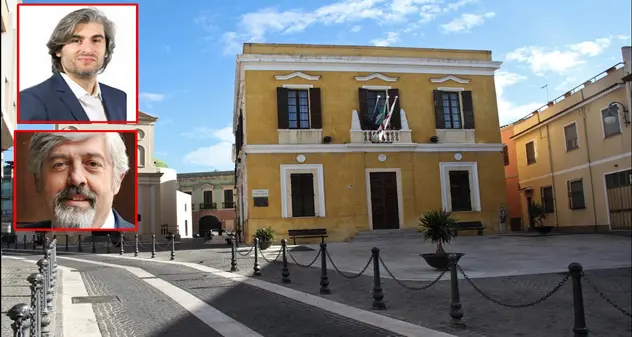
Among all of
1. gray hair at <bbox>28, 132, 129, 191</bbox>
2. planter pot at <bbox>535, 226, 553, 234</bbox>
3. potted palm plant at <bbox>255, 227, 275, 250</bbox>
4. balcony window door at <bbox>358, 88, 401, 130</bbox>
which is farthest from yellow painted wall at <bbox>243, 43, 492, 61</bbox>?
gray hair at <bbox>28, 132, 129, 191</bbox>

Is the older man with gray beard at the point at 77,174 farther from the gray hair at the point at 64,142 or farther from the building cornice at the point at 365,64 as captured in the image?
the building cornice at the point at 365,64

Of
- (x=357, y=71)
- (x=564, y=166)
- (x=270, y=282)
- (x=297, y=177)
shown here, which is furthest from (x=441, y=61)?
(x=564, y=166)

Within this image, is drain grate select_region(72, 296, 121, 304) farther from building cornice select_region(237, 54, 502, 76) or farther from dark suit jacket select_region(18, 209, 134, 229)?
building cornice select_region(237, 54, 502, 76)

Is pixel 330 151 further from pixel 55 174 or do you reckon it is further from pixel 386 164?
pixel 55 174

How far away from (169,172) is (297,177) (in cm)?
1977

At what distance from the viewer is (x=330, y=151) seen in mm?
23516

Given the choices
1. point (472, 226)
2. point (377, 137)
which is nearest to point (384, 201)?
point (377, 137)

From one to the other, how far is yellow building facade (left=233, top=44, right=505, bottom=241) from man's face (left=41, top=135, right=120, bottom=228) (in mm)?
18487

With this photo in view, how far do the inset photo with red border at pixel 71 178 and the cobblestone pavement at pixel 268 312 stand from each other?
324cm

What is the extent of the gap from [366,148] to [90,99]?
67.2 ft

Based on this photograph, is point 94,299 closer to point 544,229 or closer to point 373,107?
point 544,229

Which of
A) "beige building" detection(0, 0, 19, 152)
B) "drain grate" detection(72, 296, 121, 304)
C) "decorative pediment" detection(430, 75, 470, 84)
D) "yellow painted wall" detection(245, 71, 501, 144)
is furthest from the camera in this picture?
"decorative pediment" detection(430, 75, 470, 84)

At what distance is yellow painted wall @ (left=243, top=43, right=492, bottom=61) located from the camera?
23.6 m

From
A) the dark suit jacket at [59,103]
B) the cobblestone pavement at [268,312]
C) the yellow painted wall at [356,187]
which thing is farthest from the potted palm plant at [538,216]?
the dark suit jacket at [59,103]
